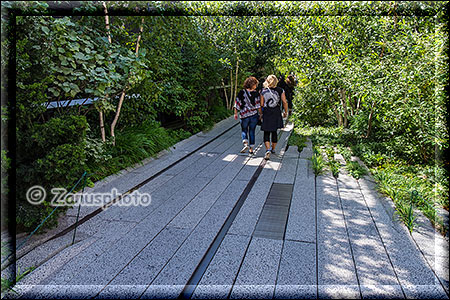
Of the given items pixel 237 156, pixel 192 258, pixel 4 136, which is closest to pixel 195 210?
pixel 192 258

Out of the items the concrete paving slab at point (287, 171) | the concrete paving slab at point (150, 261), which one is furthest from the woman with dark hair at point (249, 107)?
the concrete paving slab at point (150, 261)

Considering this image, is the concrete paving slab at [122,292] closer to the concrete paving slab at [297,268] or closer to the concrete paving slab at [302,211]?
the concrete paving slab at [297,268]

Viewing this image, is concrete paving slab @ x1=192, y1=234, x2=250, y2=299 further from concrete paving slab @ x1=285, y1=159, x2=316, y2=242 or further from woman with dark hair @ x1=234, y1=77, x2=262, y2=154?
woman with dark hair @ x1=234, y1=77, x2=262, y2=154

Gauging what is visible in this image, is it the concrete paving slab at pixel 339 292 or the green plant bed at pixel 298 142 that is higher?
the green plant bed at pixel 298 142

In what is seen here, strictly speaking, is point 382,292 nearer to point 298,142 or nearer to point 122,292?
point 122,292

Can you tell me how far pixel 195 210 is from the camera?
347 cm

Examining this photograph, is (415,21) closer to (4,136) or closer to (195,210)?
(195,210)

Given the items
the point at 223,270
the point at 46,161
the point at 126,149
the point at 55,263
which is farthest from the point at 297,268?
the point at 126,149

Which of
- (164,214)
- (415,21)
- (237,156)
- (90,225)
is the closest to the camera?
(90,225)

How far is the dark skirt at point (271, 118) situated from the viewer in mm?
5961

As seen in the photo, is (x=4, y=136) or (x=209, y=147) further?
(x=209, y=147)

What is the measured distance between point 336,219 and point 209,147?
399 centimetres

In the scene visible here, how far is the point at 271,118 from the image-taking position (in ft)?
19.6

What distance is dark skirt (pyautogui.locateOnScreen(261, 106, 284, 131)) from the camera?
596cm
